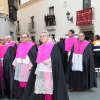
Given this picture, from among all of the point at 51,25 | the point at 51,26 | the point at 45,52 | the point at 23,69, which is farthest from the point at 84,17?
the point at 45,52

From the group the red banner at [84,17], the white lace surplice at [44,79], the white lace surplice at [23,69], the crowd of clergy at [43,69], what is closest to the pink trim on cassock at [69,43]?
the crowd of clergy at [43,69]

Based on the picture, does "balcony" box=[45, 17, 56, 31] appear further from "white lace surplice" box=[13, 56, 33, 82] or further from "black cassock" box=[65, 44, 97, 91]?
"white lace surplice" box=[13, 56, 33, 82]

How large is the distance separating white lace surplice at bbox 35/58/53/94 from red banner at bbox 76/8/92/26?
13.2 m

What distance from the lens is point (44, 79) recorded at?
14.0ft

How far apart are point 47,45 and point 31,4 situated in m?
21.9

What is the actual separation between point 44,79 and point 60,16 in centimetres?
1687

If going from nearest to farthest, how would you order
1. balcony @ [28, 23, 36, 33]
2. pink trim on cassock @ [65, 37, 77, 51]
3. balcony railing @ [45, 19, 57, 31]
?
pink trim on cassock @ [65, 37, 77, 51] < balcony railing @ [45, 19, 57, 31] < balcony @ [28, 23, 36, 33]

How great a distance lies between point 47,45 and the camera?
4.32 metres

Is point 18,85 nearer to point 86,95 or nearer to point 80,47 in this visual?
point 86,95

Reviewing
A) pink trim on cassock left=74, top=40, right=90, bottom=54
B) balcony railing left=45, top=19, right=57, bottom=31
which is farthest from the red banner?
pink trim on cassock left=74, top=40, right=90, bottom=54

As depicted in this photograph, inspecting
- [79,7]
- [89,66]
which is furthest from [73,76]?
[79,7]

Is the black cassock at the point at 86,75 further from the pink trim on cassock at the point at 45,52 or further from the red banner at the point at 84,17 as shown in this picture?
the red banner at the point at 84,17

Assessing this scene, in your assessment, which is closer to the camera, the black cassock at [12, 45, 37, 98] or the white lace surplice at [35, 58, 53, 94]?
the white lace surplice at [35, 58, 53, 94]

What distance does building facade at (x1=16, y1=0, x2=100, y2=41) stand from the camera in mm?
17047
